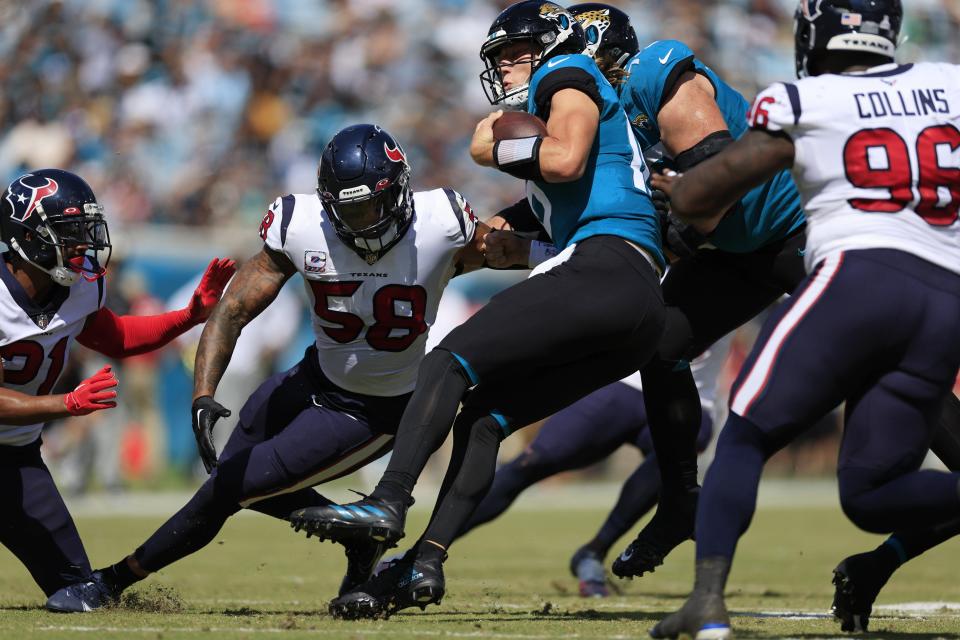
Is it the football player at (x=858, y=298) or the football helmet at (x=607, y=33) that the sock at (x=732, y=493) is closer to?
the football player at (x=858, y=298)

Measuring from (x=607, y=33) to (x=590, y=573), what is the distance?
2633mm

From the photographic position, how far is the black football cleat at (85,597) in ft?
15.9

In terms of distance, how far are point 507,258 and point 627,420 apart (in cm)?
197

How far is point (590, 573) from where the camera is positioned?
6398 mm

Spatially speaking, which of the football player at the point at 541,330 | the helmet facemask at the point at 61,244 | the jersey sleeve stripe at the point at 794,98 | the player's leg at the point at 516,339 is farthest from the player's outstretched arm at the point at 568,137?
the helmet facemask at the point at 61,244

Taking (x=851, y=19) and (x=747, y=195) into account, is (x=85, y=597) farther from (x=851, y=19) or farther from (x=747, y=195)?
(x=851, y=19)

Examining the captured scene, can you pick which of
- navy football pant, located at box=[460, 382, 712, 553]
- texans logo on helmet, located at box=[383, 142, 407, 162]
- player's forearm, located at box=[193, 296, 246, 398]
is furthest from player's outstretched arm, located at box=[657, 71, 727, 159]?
navy football pant, located at box=[460, 382, 712, 553]

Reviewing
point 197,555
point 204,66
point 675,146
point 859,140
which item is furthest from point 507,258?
point 204,66

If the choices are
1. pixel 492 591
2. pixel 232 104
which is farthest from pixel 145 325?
pixel 232 104

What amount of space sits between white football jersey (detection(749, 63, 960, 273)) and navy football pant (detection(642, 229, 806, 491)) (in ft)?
4.35

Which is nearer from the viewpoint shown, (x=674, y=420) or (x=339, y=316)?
(x=339, y=316)

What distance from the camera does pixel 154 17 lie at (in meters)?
15.6

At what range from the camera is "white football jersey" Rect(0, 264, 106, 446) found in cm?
496

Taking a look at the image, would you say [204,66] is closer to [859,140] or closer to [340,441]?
[340,441]
